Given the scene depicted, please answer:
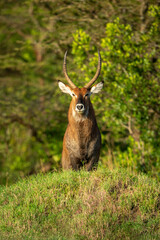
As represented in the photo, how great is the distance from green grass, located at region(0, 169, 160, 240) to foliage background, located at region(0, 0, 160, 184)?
6.54 feet

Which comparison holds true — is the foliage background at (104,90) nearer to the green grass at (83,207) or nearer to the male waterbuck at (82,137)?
the male waterbuck at (82,137)

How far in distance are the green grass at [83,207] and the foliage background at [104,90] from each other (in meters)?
1.99

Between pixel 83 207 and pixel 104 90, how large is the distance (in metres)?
5.50

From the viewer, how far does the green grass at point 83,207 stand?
5.96 m

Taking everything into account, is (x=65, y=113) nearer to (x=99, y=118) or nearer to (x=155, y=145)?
(x=99, y=118)

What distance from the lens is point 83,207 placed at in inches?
252

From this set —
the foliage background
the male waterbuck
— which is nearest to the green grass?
the male waterbuck

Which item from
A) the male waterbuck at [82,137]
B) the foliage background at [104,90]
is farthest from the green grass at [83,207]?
the foliage background at [104,90]

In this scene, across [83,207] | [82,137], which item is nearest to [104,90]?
[82,137]

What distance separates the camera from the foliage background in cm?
1054

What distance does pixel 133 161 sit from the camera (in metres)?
11.3

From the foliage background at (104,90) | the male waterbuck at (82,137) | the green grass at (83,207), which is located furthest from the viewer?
the foliage background at (104,90)

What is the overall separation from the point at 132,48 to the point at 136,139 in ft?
8.88

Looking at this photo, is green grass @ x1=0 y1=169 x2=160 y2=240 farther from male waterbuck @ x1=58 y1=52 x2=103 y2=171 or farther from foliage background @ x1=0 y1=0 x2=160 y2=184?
foliage background @ x1=0 y1=0 x2=160 y2=184
